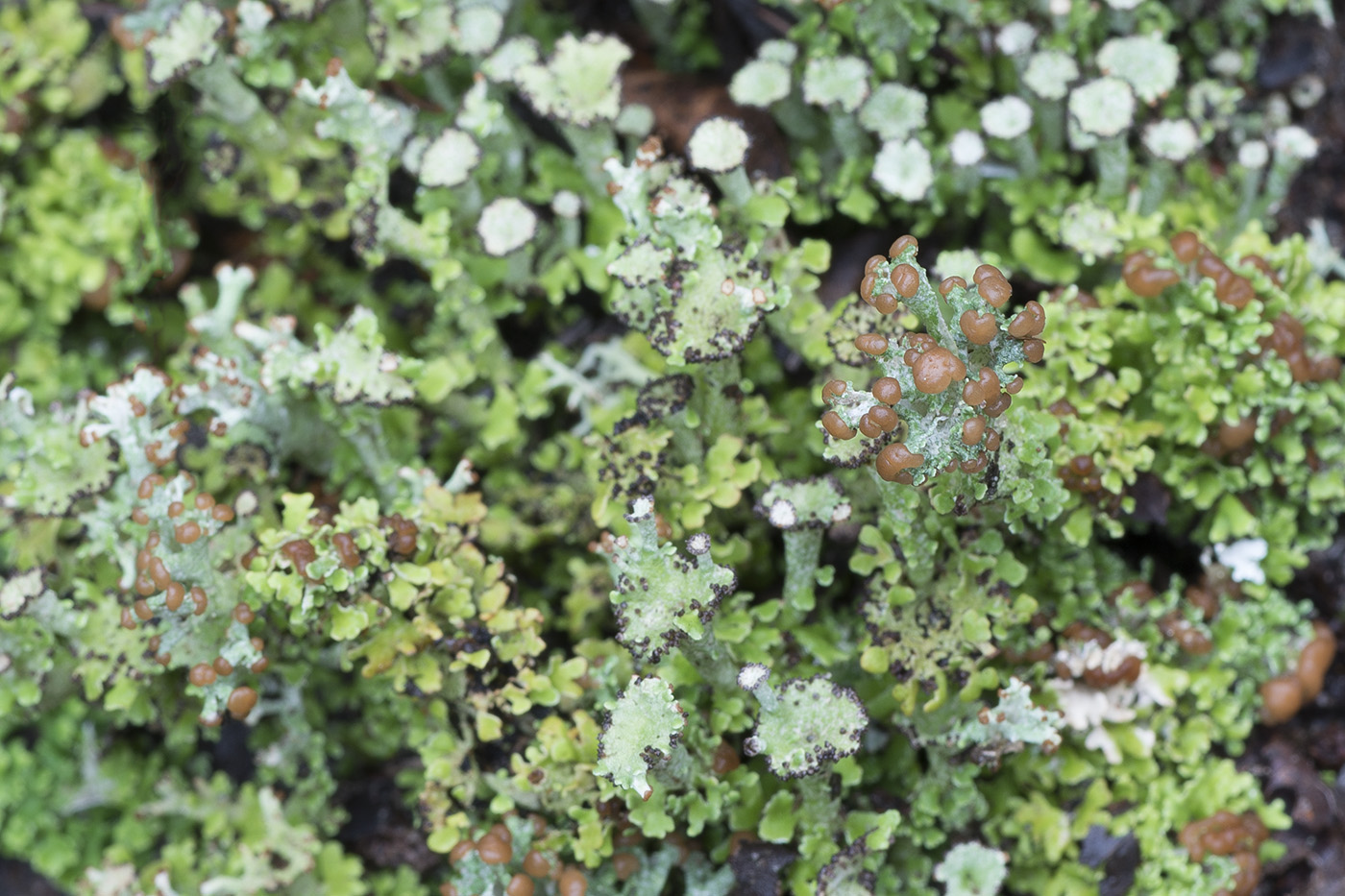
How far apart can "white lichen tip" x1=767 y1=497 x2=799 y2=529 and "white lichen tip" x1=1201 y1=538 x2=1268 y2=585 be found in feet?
4.33

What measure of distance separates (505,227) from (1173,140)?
2004mm

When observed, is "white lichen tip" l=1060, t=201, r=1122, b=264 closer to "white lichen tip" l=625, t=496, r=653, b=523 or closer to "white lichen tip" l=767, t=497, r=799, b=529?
"white lichen tip" l=767, t=497, r=799, b=529

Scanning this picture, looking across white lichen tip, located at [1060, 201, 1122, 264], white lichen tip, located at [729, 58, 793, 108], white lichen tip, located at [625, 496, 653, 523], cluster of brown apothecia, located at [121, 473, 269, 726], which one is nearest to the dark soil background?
white lichen tip, located at [729, 58, 793, 108]

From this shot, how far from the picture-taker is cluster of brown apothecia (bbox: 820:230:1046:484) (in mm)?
2307

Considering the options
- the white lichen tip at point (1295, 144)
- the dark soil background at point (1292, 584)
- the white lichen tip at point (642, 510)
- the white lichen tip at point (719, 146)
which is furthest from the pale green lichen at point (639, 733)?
the white lichen tip at point (1295, 144)

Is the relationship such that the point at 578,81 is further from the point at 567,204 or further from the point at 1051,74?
the point at 1051,74

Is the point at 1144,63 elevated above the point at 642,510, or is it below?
above

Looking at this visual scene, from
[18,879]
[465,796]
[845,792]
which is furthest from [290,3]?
[18,879]

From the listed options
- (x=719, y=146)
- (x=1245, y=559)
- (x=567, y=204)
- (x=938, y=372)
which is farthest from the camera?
(x=567, y=204)

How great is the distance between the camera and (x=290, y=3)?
11.2 feet

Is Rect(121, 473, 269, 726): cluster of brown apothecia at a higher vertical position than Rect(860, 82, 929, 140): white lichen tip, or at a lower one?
lower

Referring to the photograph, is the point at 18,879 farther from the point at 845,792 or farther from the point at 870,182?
the point at 870,182

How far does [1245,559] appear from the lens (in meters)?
3.15

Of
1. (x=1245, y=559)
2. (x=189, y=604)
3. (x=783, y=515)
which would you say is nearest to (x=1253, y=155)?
(x=1245, y=559)
